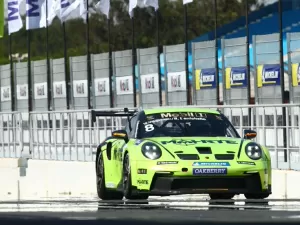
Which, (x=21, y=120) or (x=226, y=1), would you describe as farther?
(x=226, y=1)

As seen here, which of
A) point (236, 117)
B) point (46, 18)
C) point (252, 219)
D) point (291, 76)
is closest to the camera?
point (252, 219)

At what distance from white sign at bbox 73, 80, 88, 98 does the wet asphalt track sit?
56.9 feet

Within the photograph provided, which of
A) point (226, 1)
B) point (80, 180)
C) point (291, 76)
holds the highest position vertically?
point (226, 1)

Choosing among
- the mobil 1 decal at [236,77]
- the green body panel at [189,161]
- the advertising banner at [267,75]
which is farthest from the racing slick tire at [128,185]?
the mobil 1 decal at [236,77]

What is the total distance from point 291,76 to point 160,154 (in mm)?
8658

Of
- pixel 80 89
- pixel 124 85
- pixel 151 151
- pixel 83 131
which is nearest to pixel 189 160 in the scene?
pixel 151 151

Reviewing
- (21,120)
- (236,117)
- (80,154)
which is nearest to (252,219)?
(236,117)

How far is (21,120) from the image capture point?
3284cm

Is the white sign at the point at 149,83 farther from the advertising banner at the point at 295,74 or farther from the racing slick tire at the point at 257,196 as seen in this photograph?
the racing slick tire at the point at 257,196

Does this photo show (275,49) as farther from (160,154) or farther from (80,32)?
(80,32)

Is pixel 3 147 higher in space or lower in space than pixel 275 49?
lower

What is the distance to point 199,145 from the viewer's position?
1750 cm

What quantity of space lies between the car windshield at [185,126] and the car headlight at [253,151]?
101cm

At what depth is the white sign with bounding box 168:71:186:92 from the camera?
31.1 metres
